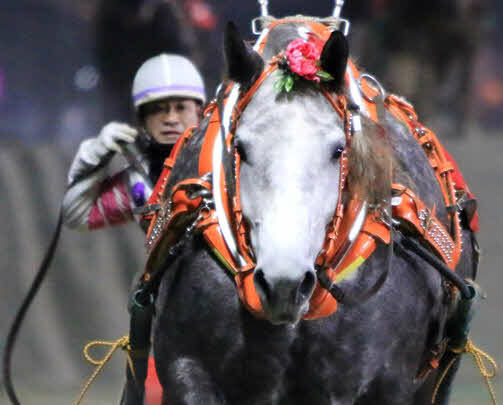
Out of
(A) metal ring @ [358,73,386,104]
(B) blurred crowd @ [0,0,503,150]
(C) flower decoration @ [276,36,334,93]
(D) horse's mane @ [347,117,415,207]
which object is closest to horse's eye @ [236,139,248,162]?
(C) flower decoration @ [276,36,334,93]

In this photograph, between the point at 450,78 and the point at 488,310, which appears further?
the point at 450,78

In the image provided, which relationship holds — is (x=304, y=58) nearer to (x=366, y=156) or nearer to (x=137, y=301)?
(x=366, y=156)

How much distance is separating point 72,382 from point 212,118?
Result: 3.06m

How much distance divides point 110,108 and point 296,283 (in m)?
4.21

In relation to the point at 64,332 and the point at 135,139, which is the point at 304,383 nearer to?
the point at 135,139

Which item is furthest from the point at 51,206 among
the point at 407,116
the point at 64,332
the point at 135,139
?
the point at 407,116

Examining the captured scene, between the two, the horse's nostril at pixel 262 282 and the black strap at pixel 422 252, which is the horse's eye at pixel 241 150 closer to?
the horse's nostril at pixel 262 282

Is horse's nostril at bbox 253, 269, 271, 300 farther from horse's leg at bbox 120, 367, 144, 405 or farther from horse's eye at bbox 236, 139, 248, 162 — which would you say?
horse's leg at bbox 120, 367, 144, 405

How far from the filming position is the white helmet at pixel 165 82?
4109 millimetres

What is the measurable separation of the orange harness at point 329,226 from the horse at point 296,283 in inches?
1.2

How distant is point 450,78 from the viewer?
24.5 feet

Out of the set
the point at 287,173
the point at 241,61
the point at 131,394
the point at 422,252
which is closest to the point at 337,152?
the point at 287,173

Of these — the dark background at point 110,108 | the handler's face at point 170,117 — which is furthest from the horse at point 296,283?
the dark background at point 110,108

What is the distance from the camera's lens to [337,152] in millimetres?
2891
